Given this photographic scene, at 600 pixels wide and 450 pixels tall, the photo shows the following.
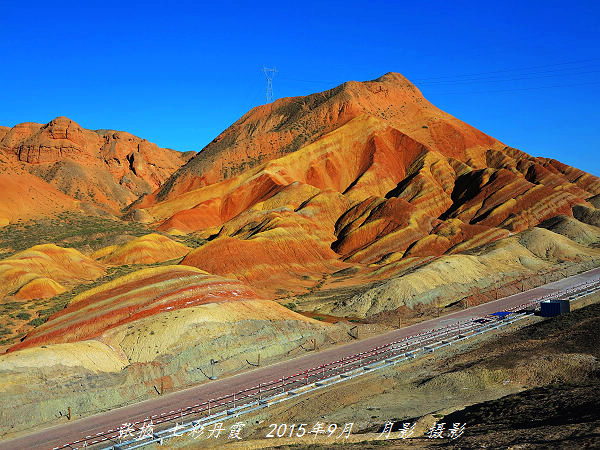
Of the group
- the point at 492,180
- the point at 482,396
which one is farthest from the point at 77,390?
the point at 492,180

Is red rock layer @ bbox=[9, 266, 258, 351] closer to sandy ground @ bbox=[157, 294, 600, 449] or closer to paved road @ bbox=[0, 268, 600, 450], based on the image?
paved road @ bbox=[0, 268, 600, 450]

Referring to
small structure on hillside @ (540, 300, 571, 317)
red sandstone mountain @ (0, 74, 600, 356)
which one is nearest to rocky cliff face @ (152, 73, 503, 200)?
red sandstone mountain @ (0, 74, 600, 356)

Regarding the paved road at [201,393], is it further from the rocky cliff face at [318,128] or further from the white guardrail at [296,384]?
the rocky cliff face at [318,128]

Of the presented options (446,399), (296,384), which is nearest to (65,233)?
(296,384)

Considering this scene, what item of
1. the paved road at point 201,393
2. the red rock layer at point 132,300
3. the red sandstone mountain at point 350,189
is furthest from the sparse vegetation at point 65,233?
the paved road at point 201,393

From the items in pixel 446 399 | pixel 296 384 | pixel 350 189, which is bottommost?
pixel 446 399

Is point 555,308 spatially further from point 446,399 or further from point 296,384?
point 296,384
